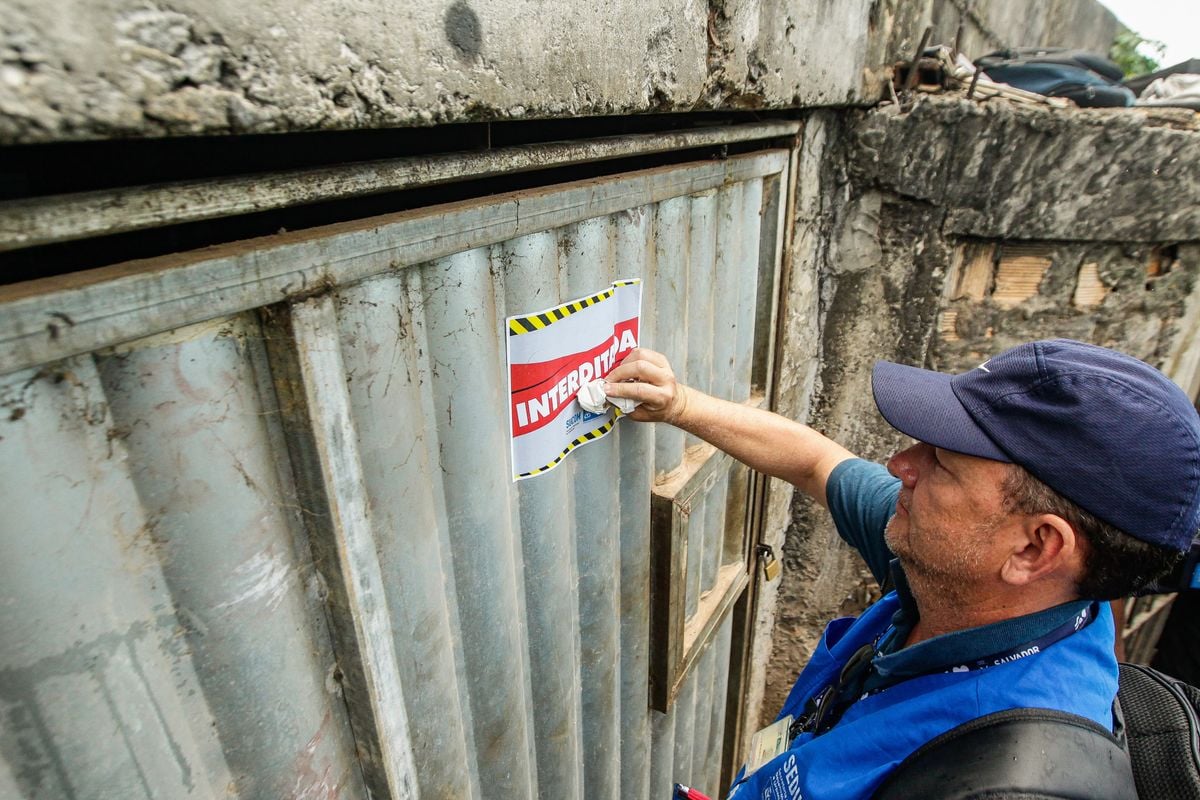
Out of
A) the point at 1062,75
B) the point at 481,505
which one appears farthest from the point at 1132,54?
the point at 481,505

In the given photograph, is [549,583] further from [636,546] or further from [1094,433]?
[1094,433]

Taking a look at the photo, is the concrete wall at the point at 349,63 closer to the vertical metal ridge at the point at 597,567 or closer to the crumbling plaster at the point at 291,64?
the crumbling plaster at the point at 291,64

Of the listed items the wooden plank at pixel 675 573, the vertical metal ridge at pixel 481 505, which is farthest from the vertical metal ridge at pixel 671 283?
A: the vertical metal ridge at pixel 481 505

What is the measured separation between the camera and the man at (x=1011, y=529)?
1225 millimetres

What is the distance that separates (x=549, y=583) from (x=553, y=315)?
0.57 metres

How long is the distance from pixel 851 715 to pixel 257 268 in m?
1.51

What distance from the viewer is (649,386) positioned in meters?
1.52

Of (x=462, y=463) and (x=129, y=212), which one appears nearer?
(x=129, y=212)

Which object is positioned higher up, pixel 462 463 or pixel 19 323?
pixel 19 323

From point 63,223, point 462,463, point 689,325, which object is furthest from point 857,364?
point 63,223

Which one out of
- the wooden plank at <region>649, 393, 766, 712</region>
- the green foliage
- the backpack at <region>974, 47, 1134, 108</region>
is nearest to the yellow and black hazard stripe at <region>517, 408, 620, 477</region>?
the wooden plank at <region>649, 393, 766, 712</region>

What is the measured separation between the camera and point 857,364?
2.87 m

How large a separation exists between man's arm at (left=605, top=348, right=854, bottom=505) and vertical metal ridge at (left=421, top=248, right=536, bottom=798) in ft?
1.22

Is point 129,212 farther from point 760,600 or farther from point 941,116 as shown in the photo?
point 760,600
